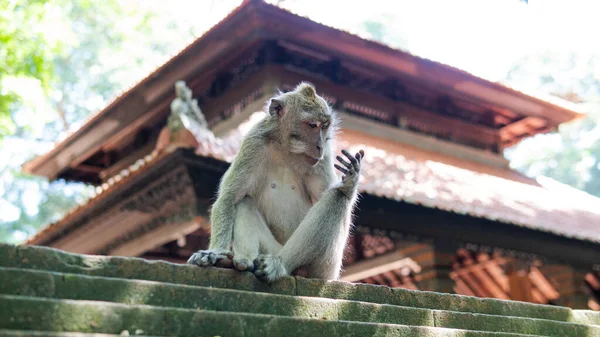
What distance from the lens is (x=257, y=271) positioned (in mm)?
4312

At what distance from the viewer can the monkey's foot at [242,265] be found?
428 cm

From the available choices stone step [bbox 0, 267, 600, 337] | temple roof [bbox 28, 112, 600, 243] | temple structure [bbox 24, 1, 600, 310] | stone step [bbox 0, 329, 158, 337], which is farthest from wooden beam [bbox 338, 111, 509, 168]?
stone step [bbox 0, 329, 158, 337]

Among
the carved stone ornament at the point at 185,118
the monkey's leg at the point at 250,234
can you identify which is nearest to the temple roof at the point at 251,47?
the carved stone ornament at the point at 185,118

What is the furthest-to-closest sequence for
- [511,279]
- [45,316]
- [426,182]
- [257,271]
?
[511,279] → [426,182] → [257,271] → [45,316]

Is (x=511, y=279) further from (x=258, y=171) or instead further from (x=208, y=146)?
(x=258, y=171)

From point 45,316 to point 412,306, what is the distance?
2.42 meters

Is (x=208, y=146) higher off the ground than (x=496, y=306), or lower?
higher

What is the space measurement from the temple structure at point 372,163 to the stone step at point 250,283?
12.2 ft

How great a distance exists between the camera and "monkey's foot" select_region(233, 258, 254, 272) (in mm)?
4277

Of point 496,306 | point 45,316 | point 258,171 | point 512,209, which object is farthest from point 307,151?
point 512,209

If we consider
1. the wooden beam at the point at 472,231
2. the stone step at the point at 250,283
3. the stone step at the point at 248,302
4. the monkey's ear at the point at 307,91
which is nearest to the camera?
the stone step at the point at 248,302

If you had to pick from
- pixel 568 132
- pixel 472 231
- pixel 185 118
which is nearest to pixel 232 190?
pixel 185 118

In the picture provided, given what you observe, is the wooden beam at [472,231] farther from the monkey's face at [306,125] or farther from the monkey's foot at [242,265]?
the monkey's foot at [242,265]

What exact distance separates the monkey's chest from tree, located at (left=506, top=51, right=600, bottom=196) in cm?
3610
